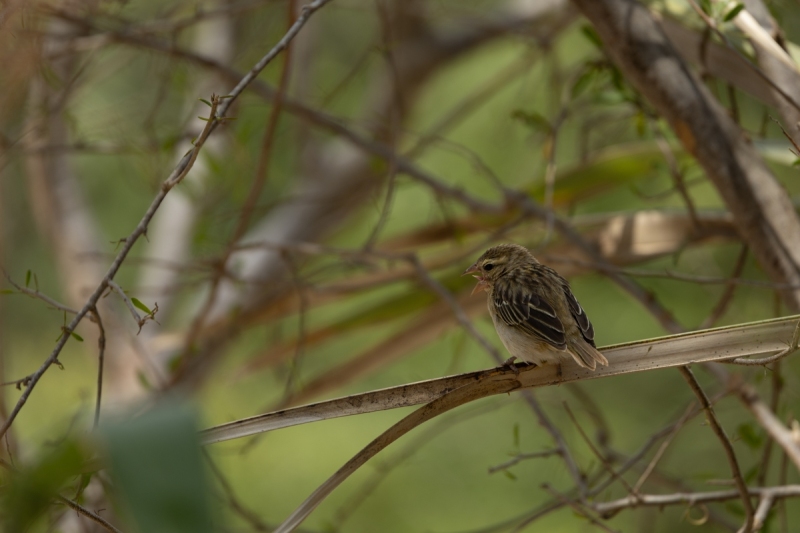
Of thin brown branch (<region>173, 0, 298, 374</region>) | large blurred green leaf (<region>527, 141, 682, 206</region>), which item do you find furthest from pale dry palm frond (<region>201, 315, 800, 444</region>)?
large blurred green leaf (<region>527, 141, 682, 206</region>)

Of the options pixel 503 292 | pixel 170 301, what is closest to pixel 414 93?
pixel 170 301

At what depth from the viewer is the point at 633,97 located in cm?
290

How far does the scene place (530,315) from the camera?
2.47 meters

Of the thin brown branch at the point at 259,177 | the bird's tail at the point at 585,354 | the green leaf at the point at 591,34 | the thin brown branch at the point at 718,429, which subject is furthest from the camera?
the green leaf at the point at 591,34

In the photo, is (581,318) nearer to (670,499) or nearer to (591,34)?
(670,499)

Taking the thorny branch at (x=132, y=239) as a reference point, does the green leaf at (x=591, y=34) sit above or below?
above

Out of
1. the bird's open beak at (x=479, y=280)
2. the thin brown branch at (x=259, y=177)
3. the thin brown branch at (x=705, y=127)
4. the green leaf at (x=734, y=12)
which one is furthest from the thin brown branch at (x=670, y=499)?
the thin brown branch at (x=259, y=177)

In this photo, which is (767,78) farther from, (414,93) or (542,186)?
(414,93)

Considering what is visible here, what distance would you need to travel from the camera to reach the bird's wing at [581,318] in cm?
233

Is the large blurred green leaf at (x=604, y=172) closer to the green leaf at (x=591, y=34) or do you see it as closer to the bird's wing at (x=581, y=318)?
the green leaf at (x=591, y=34)

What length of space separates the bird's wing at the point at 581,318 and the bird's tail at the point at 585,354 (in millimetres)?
106

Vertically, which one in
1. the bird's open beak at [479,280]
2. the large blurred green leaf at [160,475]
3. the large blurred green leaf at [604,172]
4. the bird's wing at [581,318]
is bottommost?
the large blurred green leaf at [160,475]

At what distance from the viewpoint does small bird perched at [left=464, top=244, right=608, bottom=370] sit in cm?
228

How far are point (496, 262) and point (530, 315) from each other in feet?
1.77
